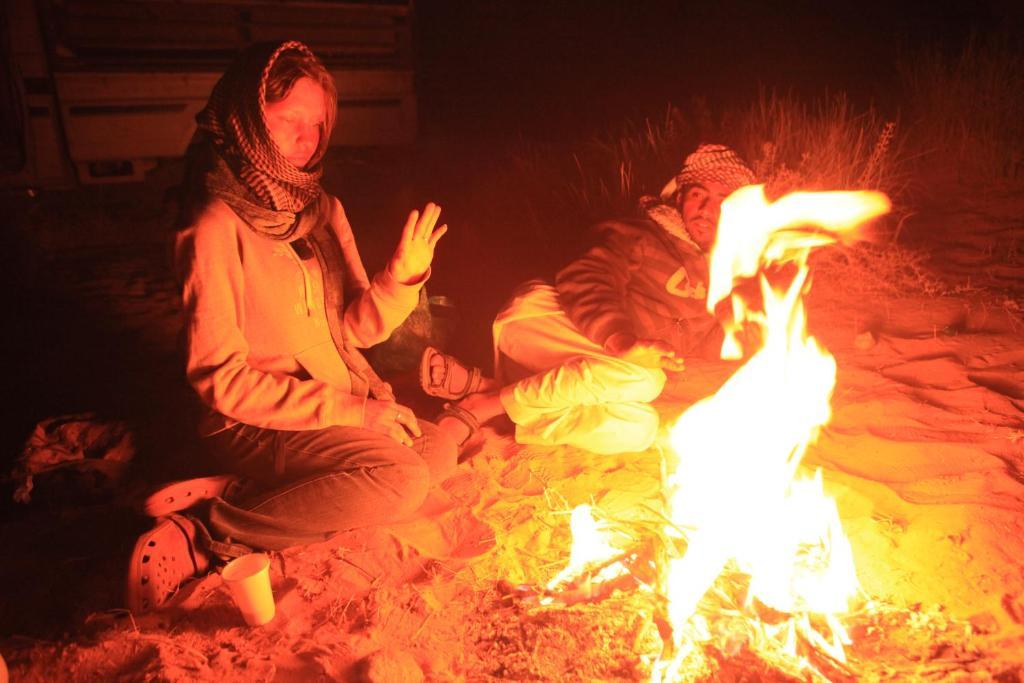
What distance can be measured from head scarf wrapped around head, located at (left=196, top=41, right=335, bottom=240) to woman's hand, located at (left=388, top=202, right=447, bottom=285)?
18.9 inches

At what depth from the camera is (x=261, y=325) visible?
282cm

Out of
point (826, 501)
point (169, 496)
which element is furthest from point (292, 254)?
point (826, 501)

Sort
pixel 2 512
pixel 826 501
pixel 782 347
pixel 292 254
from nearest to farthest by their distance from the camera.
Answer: pixel 826 501 < pixel 292 254 < pixel 782 347 < pixel 2 512

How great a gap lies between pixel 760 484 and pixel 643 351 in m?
0.74

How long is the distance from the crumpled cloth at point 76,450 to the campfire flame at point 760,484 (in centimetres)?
237

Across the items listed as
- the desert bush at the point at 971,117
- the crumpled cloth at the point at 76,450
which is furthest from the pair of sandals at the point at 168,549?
the desert bush at the point at 971,117

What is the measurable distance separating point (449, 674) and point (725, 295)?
2.23 m

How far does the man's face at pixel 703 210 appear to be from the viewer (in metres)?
3.53

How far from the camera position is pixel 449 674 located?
2.35 metres

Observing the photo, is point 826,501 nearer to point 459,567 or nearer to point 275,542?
point 459,567

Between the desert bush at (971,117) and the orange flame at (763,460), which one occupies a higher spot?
the desert bush at (971,117)

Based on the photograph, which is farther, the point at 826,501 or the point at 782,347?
the point at 782,347

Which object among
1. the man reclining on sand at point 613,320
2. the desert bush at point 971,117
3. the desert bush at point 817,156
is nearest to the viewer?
the man reclining on sand at point 613,320

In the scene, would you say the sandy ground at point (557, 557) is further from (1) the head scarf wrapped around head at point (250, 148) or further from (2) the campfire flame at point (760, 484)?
(1) the head scarf wrapped around head at point (250, 148)
